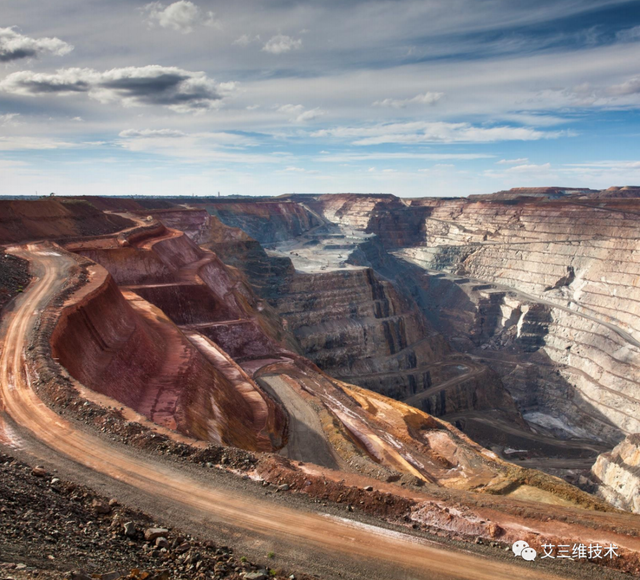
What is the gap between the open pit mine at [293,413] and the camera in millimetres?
11844

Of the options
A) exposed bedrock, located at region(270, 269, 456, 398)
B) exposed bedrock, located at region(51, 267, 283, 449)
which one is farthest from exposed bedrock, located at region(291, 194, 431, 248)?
exposed bedrock, located at region(51, 267, 283, 449)

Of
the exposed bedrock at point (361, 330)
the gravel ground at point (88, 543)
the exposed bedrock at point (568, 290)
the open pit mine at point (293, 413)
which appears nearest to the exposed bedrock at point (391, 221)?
the exposed bedrock at point (568, 290)

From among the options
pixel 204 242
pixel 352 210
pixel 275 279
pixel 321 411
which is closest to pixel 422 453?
pixel 321 411

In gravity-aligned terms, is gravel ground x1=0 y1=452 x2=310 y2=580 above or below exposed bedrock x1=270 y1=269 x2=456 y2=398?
above

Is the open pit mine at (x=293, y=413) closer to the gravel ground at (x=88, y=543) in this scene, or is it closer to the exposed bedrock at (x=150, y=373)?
the gravel ground at (x=88, y=543)

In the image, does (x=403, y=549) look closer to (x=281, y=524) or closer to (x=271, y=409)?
(x=281, y=524)

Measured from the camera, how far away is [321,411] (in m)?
32.9

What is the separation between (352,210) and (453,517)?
172 m

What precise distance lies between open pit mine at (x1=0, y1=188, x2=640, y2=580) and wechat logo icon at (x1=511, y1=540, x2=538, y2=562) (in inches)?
5.6

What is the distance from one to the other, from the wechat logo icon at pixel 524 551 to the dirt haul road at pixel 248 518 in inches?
11.1

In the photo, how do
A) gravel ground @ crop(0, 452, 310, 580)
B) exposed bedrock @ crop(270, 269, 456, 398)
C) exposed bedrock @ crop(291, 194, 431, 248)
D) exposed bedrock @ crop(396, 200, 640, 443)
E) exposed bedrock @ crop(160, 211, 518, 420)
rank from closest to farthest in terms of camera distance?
1. gravel ground @ crop(0, 452, 310, 580)
2. exposed bedrock @ crop(396, 200, 640, 443)
3. exposed bedrock @ crop(160, 211, 518, 420)
4. exposed bedrock @ crop(270, 269, 456, 398)
5. exposed bedrock @ crop(291, 194, 431, 248)

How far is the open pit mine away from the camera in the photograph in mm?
11844

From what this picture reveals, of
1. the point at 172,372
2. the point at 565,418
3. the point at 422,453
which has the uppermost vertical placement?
the point at 172,372

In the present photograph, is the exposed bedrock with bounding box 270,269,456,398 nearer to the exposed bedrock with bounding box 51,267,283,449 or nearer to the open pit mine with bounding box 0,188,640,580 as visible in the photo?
the open pit mine with bounding box 0,188,640,580
